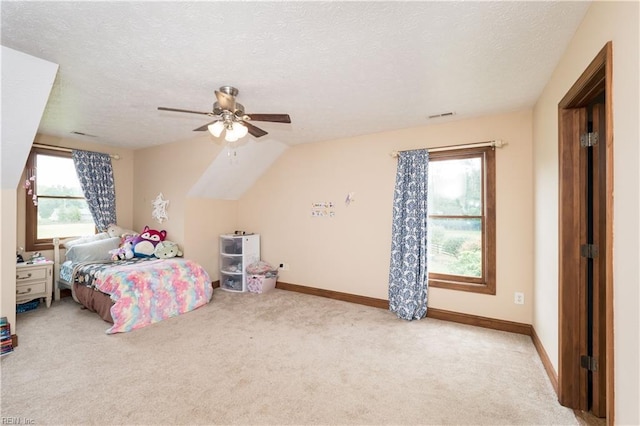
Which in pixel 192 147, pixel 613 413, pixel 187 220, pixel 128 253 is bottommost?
pixel 613 413

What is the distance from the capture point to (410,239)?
3.42m

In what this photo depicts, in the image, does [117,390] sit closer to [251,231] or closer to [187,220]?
[187,220]

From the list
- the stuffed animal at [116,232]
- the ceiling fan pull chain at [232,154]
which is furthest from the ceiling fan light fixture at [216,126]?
the stuffed animal at [116,232]

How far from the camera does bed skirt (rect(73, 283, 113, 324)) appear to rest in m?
3.18

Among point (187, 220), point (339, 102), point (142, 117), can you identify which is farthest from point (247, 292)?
point (339, 102)

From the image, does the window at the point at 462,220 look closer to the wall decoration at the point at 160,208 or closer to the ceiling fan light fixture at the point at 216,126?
the ceiling fan light fixture at the point at 216,126

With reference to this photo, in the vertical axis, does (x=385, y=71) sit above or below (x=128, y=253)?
above

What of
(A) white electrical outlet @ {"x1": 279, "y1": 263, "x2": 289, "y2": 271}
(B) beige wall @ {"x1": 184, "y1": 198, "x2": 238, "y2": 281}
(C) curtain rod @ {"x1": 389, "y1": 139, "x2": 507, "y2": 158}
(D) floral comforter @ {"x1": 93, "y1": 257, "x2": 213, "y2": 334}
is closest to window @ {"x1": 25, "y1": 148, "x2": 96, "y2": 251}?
(D) floral comforter @ {"x1": 93, "y1": 257, "x2": 213, "y2": 334}

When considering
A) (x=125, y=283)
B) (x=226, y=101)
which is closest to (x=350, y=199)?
(x=226, y=101)

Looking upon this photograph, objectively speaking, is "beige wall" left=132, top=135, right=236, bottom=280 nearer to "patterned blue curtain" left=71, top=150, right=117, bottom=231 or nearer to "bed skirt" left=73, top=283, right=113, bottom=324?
"patterned blue curtain" left=71, top=150, right=117, bottom=231

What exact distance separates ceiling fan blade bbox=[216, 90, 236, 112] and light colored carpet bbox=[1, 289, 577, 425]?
2.12 metres

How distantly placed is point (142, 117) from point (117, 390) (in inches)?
107

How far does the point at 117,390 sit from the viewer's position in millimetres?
2023

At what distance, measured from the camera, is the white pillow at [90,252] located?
384cm
